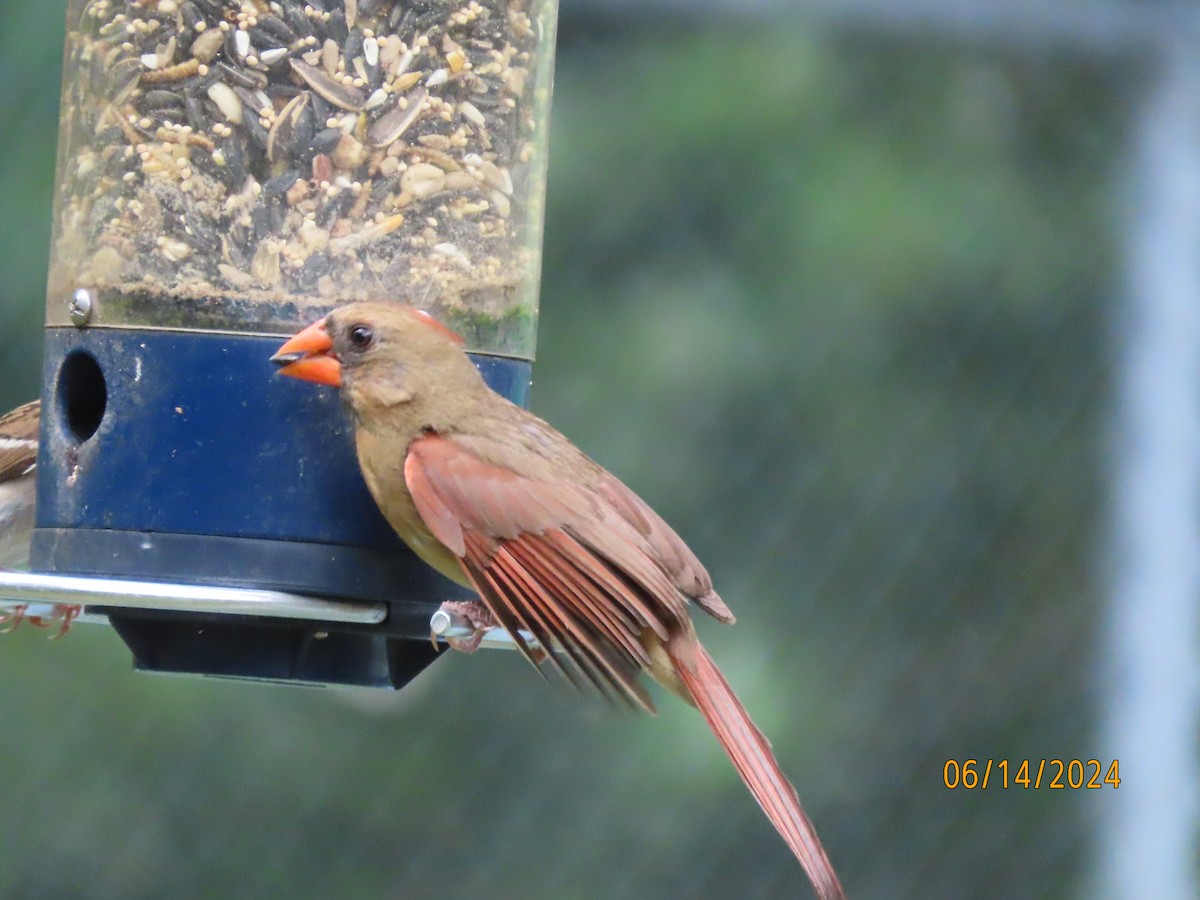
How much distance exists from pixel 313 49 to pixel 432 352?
593 mm

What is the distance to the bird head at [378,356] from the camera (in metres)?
3.60

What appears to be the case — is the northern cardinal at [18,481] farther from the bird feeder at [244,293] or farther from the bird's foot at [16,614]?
the bird feeder at [244,293]

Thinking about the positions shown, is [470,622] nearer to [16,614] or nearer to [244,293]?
[244,293]

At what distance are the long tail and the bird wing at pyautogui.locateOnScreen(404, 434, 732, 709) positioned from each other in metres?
0.08

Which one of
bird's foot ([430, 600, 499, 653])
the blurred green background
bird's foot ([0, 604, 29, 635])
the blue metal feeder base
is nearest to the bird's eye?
the blue metal feeder base

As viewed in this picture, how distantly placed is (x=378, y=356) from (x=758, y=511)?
2984 mm

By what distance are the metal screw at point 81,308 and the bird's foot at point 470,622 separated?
87cm

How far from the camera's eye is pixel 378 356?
367 centimetres

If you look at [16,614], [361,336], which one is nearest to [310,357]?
[361,336]

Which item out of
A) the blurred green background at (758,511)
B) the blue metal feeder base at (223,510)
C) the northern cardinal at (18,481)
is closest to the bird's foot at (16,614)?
the blue metal feeder base at (223,510)

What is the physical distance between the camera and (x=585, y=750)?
6395mm

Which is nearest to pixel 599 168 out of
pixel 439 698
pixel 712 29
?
pixel 712 29

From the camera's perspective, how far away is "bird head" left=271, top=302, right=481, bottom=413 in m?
3.60

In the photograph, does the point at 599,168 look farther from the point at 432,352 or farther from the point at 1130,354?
the point at 432,352
